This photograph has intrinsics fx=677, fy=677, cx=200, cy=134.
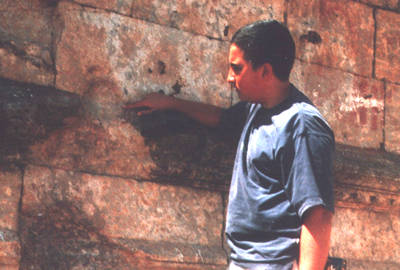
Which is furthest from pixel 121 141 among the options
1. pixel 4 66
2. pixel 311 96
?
pixel 311 96

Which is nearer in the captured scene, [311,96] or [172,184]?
[172,184]

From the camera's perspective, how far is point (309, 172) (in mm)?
2654

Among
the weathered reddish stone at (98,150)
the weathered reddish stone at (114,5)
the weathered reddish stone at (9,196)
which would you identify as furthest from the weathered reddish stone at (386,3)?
the weathered reddish stone at (9,196)

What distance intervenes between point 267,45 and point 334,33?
1.48 meters

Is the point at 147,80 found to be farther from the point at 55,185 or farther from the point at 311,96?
the point at 311,96

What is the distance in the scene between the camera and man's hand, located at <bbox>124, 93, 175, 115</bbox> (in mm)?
3523

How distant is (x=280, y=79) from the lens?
300 centimetres

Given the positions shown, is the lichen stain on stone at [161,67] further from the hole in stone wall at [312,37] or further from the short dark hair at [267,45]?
the hole in stone wall at [312,37]

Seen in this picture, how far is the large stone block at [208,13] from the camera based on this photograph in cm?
372

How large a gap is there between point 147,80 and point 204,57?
40 centimetres

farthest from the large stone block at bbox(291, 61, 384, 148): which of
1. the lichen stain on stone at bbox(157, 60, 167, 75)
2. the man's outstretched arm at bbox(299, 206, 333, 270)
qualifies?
the man's outstretched arm at bbox(299, 206, 333, 270)

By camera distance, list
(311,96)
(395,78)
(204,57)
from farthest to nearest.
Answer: (395,78) < (311,96) < (204,57)

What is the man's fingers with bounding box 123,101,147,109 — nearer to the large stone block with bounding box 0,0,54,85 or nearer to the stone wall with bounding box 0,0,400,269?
the stone wall with bounding box 0,0,400,269

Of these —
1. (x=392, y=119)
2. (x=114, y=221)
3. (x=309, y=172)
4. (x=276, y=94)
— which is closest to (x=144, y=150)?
(x=114, y=221)
